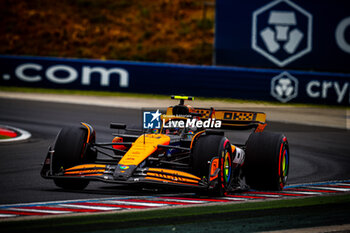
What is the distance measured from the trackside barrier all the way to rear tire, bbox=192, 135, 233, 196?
14857 millimetres

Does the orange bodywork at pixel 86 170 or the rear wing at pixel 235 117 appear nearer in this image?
the orange bodywork at pixel 86 170

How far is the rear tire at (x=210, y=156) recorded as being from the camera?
8562mm

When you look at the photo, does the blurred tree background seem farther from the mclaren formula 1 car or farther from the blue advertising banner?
the mclaren formula 1 car

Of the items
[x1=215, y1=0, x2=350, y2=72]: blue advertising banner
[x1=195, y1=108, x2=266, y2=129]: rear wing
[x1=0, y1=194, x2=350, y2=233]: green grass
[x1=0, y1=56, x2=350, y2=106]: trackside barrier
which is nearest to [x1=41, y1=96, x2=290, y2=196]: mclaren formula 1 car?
[x1=195, y1=108, x2=266, y2=129]: rear wing

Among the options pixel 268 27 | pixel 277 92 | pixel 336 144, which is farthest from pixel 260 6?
pixel 336 144

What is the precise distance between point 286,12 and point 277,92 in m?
3.60

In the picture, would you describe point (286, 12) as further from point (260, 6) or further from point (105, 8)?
point (105, 8)

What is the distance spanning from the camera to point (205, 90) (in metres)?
24.6

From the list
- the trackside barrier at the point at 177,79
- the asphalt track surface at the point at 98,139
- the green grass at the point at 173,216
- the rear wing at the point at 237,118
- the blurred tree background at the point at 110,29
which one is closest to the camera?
the green grass at the point at 173,216

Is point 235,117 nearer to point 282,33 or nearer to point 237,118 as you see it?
point 237,118

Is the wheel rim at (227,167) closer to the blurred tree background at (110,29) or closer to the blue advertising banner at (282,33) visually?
the blue advertising banner at (282,33)

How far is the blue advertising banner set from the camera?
1033 inches

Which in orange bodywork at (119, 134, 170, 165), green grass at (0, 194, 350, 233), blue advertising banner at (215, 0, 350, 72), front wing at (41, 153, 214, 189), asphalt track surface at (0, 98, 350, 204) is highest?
blue advertising banner at (215, 0, 350, 72)

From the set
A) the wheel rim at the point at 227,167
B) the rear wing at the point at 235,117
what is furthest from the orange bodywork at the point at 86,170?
the rear wing at the point at 235,117
